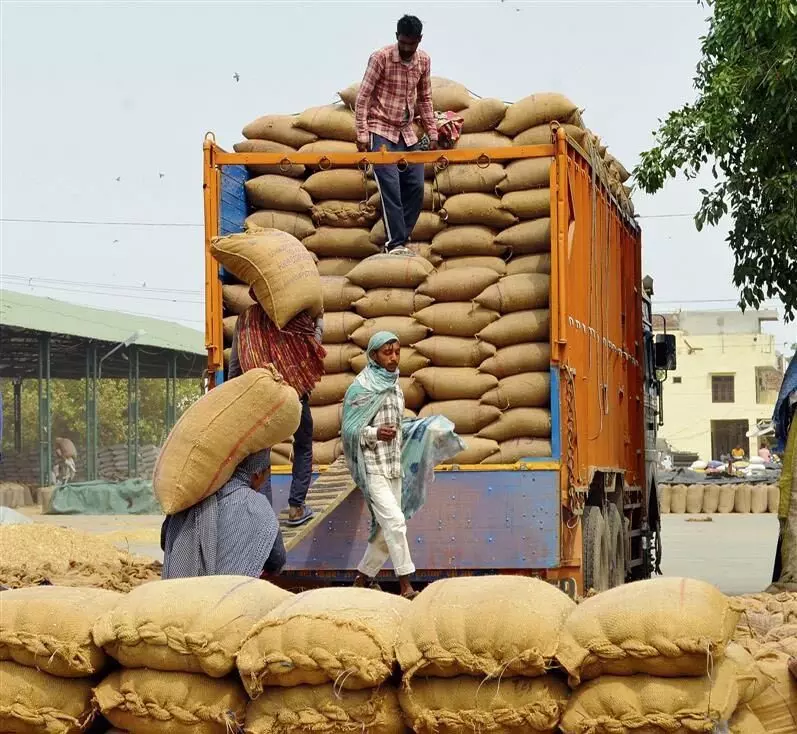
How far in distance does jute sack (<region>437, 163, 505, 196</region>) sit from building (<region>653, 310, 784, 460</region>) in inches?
2677

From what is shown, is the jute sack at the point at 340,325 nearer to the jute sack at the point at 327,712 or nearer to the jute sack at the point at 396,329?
the jute sack at the point at 396,329

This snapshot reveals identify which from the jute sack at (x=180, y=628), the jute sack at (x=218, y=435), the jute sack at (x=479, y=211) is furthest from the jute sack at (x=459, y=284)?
the jute sack at (x=180, y=628)

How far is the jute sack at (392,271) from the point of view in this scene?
362 inches

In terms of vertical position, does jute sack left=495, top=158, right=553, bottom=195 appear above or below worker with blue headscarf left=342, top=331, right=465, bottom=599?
above

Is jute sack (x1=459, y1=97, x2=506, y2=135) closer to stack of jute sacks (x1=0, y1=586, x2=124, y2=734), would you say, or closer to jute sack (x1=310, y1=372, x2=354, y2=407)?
jute sack (x1=310, y1=372, x2=354, y2=407)

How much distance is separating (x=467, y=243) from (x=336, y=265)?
2.98 ft

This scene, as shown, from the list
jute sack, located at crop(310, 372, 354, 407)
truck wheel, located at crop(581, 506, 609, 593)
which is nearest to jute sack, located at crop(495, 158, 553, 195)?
jute sack, located at crop(310, 372, 354, 407)

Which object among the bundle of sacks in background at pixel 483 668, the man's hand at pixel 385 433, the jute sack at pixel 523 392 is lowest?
the bundle of sacks in background at pixel 483 668

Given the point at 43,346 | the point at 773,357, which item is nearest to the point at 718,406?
the point at 773,357

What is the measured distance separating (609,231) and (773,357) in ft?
227

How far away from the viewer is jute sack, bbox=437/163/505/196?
9352 millimetres

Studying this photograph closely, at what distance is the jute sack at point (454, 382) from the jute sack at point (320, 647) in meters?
4.77

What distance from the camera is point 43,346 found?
1230 inches

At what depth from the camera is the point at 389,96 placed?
9.46 metres
